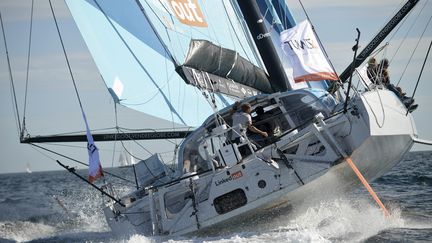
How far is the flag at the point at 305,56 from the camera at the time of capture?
37.9 feet

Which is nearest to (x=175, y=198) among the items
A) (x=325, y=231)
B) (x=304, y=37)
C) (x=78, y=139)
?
(x=325, y=231)

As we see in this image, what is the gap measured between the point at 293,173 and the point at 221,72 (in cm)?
244

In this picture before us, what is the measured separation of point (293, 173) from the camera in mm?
11070

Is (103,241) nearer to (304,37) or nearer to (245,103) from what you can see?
(245,103)

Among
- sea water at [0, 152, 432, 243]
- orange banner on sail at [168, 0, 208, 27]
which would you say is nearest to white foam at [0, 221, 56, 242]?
sea water at [0, 152, 432, 243]

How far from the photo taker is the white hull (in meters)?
11.0

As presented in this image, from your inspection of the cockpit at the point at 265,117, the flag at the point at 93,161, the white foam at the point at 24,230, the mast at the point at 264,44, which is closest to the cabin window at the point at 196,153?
the cockpit at the point at 265,117

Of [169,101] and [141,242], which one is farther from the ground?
[169,101]

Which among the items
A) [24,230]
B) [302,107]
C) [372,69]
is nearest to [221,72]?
[302,107]

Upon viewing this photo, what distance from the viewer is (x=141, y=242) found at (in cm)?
1115

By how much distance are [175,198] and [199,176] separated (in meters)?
0.54

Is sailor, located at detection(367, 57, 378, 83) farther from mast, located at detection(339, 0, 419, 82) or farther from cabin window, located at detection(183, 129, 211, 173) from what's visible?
cabin window, located at detection(183, 129, 211, 173)

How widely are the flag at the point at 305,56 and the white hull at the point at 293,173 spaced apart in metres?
0.80

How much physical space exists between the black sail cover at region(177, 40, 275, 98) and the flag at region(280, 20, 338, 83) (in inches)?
47.6
